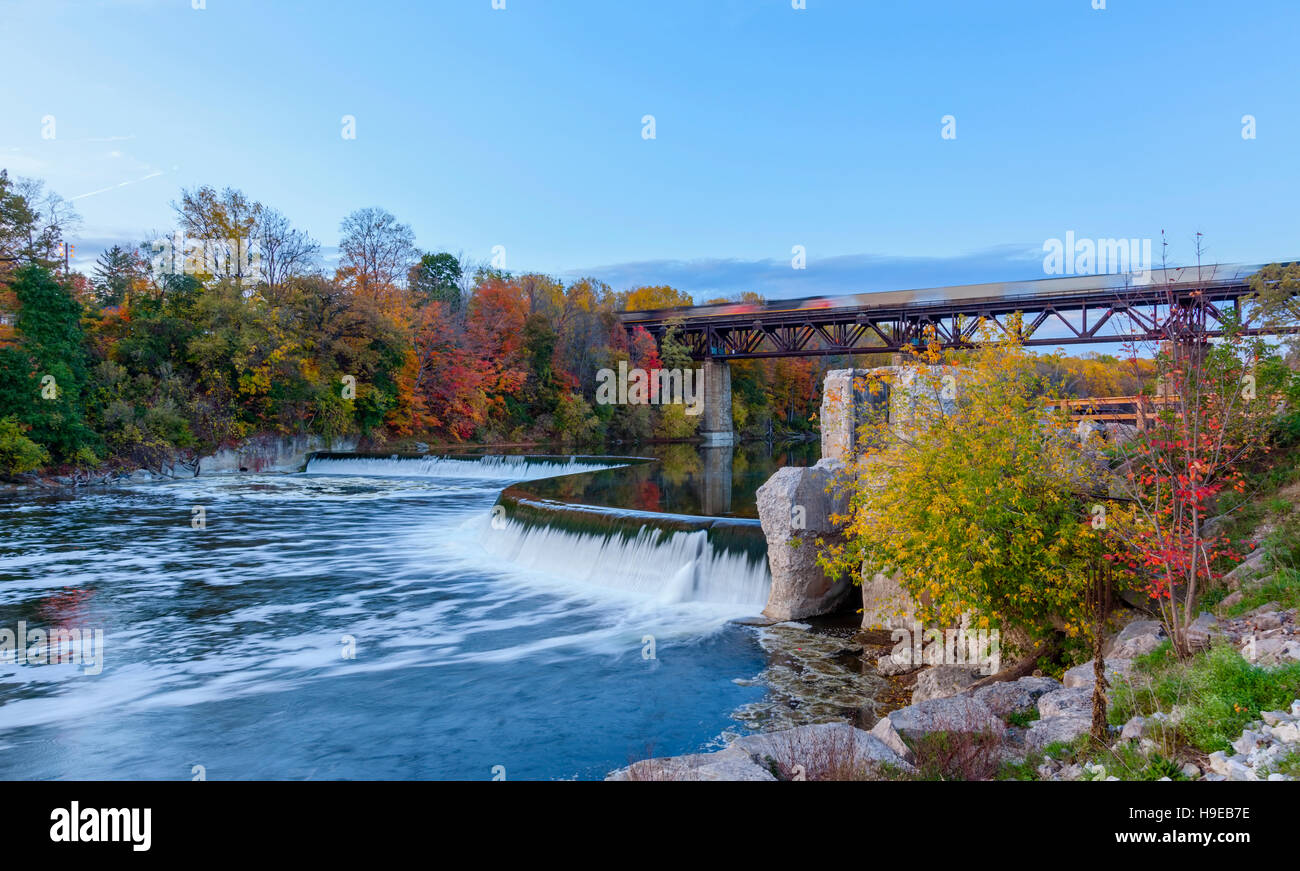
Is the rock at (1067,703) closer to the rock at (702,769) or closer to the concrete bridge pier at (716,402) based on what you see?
the rock at (702,769)

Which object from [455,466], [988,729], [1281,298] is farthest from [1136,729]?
[455,466]

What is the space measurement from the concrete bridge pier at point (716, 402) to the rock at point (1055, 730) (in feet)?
208

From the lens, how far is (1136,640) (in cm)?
792

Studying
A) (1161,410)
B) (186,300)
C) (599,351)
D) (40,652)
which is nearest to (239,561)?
(40,652)

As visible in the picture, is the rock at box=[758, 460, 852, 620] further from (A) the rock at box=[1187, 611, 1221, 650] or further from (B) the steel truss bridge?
(B) the steel truss bridge

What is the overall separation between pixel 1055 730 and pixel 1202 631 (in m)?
2.01

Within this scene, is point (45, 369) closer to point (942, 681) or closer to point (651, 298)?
point (942, 681)

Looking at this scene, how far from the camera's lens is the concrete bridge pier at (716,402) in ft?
233

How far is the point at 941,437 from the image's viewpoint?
8.91 metres

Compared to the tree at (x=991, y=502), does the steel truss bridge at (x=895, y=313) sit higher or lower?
higher

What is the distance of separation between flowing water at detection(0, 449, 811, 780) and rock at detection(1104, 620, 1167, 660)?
3959 mm

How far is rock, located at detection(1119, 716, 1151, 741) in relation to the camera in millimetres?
5590

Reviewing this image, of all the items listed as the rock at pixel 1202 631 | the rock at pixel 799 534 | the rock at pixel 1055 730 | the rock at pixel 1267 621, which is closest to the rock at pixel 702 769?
the rock at pixel 1055 730
